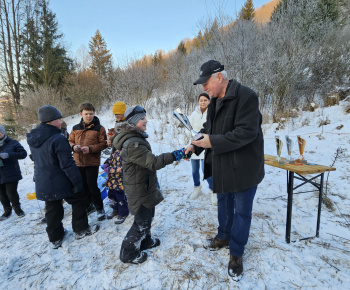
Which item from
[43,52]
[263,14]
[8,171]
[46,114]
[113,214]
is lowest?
[113,214]

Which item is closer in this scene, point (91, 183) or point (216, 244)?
point (216, 244)

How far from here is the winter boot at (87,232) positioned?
277 centimetres

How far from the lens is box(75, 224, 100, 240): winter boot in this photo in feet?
9.09

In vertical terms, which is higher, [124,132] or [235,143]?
[124,132]

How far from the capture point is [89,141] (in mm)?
3135

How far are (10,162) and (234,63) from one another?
777cm

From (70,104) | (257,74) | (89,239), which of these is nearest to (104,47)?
(70,104)

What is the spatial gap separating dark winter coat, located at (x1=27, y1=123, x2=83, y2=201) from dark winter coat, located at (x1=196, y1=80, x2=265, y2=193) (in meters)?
1.92

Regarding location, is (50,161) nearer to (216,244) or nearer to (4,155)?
(4,155)

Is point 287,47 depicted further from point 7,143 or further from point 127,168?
point 7,143

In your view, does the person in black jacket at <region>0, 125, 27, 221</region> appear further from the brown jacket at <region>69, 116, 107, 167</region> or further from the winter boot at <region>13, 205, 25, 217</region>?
the brown jacket at <region>69, 116, 107, 167</region>

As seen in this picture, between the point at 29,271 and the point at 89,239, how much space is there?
0.71 meters

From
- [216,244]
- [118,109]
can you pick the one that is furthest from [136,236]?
[118,109]

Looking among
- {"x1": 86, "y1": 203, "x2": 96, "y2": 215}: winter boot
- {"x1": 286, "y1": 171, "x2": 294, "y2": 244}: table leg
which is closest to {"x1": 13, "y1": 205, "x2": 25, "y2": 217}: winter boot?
{"x1": 86, "y1": 203, "x2": 96, "y2": 215}: winter boot
